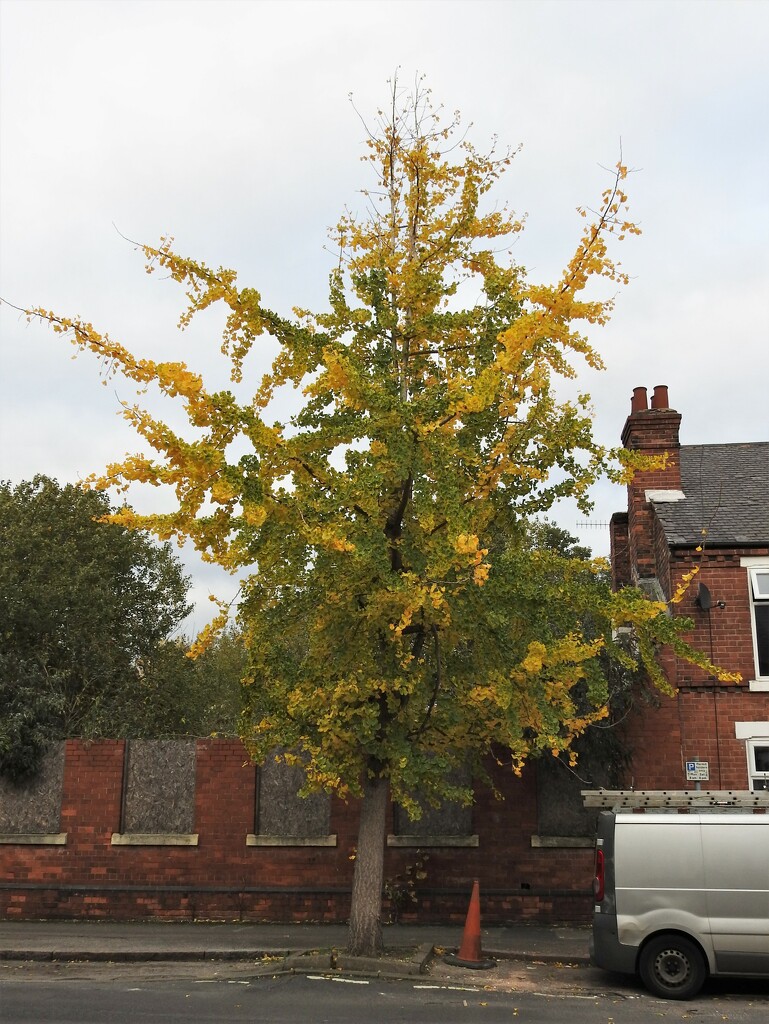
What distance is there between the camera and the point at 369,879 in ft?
36.9

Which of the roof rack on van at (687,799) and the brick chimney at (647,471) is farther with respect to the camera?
the brick chimney at (647,471)

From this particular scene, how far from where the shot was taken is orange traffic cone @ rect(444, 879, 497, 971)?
36.4 ft

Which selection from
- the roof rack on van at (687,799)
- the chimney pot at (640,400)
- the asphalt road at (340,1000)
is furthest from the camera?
the chimney pot at (640,400)

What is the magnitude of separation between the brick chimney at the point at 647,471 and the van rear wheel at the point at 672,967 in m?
7.95

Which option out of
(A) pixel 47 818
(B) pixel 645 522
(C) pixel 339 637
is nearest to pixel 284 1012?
(C) pixel 339 637

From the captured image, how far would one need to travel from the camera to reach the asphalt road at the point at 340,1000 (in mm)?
8602

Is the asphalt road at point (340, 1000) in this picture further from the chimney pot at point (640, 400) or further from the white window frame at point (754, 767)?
the chimney pot at point (640, 400)

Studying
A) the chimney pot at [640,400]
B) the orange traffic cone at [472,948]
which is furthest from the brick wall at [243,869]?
the chimney pot at [640,400]

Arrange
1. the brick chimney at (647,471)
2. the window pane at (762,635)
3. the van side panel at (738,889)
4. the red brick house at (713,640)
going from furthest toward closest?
1. the brick chimney at (647,471)
2. the window pane at (762,635)
3. the red brick house at (713,640)
4. the van side panel at (738,889)

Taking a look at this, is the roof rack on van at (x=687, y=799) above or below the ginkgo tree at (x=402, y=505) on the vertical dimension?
below

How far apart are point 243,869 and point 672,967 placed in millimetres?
6725

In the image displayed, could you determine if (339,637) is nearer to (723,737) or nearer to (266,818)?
(266,818)

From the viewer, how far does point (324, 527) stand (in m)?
10.0

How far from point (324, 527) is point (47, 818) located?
8015 mm
